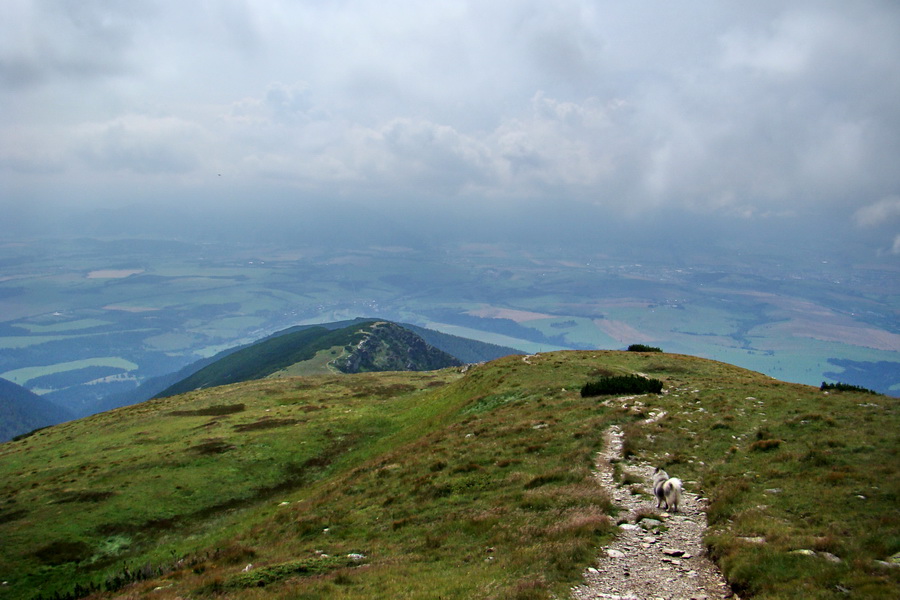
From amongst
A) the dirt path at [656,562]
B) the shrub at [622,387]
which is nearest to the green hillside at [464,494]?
the dirt path at [656,562]

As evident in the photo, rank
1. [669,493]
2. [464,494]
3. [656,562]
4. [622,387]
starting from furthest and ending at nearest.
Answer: [622,387] < [464,494] < [669,493] < [656,562]

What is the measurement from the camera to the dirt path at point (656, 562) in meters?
10.3

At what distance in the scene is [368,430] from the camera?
42.7 meters

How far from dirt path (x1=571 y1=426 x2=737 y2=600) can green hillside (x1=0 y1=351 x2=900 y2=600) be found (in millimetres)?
408

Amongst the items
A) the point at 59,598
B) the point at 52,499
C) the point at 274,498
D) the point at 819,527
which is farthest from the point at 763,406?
the point at 52,499

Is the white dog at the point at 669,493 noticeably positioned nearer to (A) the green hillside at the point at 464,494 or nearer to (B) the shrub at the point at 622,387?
(A) the green hillside at the point at 464,494

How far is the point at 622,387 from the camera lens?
1257 inches

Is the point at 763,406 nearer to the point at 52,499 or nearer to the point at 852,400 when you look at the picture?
the point at 852,400

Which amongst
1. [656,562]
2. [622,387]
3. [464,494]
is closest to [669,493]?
[656,562]

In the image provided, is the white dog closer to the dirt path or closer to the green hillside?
the dirt path

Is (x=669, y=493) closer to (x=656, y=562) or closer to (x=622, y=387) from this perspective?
(x=656, y=562)

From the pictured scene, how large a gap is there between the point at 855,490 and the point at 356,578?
14.4 meters

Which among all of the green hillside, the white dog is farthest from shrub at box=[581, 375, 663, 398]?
the white dog

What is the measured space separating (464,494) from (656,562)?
861 centimetres
